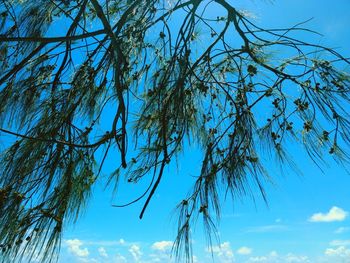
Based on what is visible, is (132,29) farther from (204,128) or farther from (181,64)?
(204,128)

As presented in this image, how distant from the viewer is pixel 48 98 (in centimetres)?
151

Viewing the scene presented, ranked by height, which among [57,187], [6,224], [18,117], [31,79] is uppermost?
[31,79]

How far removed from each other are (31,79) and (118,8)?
0.51 meters

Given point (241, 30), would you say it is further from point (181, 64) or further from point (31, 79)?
point (31, 79)

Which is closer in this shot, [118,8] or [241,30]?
[241,30]

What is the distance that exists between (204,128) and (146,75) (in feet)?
1.19

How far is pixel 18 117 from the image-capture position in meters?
1.52

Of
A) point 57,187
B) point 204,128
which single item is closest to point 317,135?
point 204,128

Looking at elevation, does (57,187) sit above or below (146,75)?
below

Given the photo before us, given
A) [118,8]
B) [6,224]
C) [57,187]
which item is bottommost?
[6,224]

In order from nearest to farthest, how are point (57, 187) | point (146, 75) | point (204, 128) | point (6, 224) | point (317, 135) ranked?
point (6, 224), point (57, 187), point (317, 135), point (146, 75), point (204, 128)

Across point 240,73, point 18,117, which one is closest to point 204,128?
point 240,73

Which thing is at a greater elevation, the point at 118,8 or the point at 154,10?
the point at 118,8

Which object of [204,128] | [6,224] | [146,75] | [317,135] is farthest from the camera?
[204,128]
